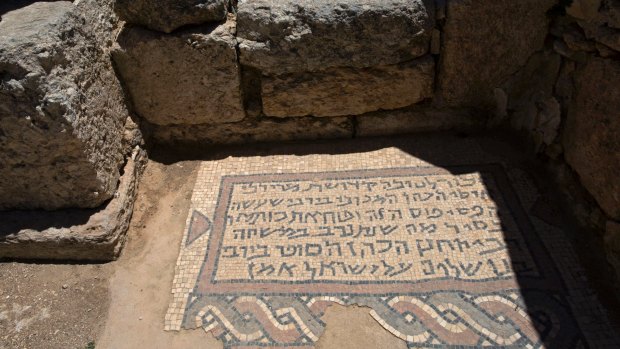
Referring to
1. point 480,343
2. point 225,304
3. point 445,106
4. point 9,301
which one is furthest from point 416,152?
point 9,301

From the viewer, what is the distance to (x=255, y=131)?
410 cm

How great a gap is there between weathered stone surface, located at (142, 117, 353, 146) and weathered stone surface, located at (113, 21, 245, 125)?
0.11 m

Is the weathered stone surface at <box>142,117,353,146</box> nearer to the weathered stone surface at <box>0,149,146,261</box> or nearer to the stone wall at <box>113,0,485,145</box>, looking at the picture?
the stone wall at <box>113,0,485,145</box>

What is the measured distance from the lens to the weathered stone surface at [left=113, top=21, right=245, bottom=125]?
11.5 feet

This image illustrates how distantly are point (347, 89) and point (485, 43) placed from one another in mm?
1068

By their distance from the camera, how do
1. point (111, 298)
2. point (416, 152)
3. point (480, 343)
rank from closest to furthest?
1. point (480, 343)
2. point (111, 298)
3. point (416, 152)

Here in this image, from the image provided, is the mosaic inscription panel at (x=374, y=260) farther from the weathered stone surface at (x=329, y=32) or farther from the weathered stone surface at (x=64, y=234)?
the weathered stone surface at (x=329, y=32)

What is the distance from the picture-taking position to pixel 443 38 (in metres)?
3.63

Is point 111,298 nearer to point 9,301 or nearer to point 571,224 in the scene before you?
point 9,301

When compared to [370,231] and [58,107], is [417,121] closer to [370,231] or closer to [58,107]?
[370,231]

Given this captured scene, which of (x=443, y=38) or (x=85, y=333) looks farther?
(x=443, y=38)

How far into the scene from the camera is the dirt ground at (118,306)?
2799 millimetres

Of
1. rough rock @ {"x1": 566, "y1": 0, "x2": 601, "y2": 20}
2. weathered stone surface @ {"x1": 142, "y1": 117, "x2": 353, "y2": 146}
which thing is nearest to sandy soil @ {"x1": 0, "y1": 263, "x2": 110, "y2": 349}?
weathered stone surface @ {"x1": 142, "y1": 117, "x2": 353, "y2": 146}

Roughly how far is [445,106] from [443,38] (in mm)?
583
